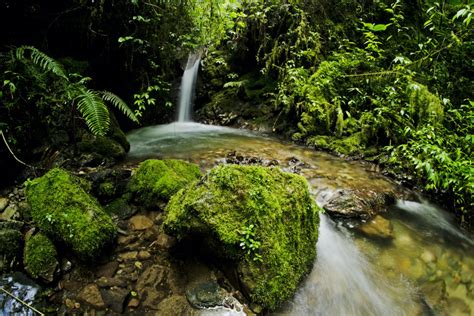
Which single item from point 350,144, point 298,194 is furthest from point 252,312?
point 350,144

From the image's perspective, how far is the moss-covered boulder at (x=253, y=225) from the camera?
2.34m

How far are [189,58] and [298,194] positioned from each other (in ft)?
31.3

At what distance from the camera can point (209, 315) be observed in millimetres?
2217

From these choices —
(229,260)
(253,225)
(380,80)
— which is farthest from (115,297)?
(380,80)

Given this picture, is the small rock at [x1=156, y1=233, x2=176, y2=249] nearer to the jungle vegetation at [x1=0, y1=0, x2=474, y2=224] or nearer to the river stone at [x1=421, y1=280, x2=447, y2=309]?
the jungle vegetation at [x1=0, y1=0, x2=474, y2=224]

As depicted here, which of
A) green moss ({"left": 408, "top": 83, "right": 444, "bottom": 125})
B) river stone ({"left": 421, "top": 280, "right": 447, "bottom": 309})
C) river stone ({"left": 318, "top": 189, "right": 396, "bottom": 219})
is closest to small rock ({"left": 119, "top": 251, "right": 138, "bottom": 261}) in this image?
river stone ({"left": 318, "top": 189, "right": 396, "bottom": 219})

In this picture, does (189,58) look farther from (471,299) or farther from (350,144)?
(471,299)

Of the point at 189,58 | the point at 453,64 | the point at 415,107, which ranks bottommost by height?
the point at 415,107

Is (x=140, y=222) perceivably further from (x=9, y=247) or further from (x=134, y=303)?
(x=9, y=247)

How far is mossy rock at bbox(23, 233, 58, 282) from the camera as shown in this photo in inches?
94.3

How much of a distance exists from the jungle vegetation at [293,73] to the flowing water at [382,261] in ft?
1.85

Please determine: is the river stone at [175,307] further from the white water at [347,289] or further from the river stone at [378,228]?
the river stone at [378,228]

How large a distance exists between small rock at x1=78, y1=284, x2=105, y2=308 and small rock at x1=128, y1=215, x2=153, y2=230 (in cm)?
78

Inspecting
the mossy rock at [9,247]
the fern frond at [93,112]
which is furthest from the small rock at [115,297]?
the fern frond at [93,112]
